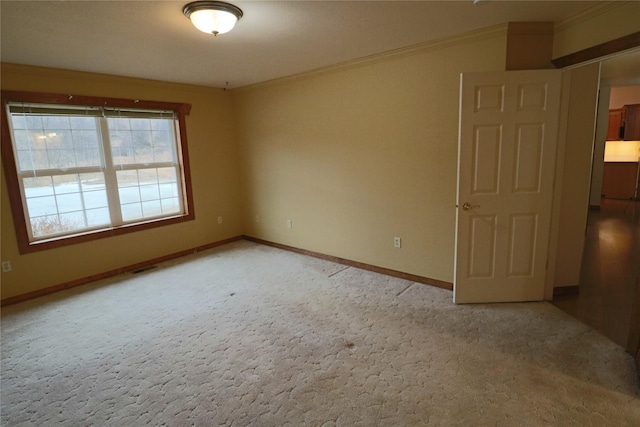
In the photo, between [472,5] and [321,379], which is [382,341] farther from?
[472,5]

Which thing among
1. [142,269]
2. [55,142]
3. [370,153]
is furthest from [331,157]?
[55,142]

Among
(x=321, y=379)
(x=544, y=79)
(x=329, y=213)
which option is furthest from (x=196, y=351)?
(x=544, y=79)

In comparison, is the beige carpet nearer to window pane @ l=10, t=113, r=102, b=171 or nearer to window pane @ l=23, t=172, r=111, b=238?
window pane @ l=23, t=172, r=111, b=238

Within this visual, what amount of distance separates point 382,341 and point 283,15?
2.49 meters

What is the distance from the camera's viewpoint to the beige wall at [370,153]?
10.7 feet

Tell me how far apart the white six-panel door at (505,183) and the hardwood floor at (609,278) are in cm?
42

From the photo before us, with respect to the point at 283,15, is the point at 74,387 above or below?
below

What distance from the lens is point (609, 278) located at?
3.62 metres

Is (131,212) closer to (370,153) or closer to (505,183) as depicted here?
(370,153)

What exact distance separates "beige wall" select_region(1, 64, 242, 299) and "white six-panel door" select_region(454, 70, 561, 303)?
3600 mm

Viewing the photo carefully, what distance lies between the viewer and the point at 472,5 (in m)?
2.37

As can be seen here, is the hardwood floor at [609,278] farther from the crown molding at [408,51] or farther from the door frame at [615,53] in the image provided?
the crown molding at [408,51]

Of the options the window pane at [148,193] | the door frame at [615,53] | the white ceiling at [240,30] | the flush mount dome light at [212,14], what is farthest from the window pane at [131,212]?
the door frame at [615,53]

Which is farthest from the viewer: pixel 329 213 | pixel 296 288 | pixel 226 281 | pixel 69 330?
pixel 329 213
